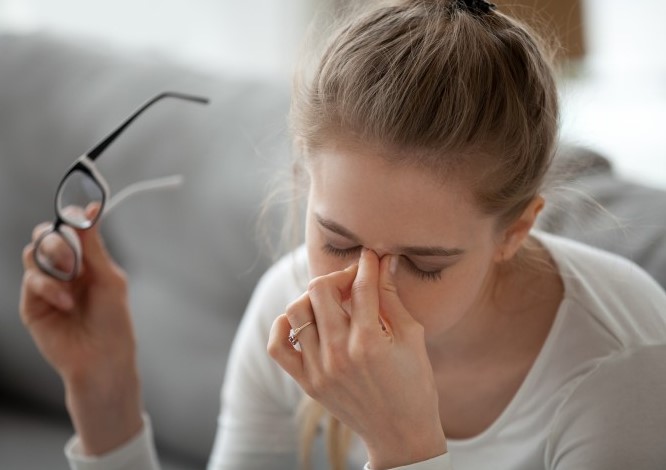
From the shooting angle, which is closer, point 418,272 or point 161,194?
point 418,272

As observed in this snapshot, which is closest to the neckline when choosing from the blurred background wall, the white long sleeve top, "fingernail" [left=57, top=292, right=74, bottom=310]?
the white long sleeve top

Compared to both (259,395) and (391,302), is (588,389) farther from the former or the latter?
→ (259,395)

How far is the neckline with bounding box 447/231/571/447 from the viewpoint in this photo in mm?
1277

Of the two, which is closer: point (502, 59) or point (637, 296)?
point (502, 59)

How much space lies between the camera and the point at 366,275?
111 cm

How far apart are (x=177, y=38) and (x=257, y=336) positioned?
2.13 m

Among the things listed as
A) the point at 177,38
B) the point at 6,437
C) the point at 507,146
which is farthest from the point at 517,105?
the point at 177,38

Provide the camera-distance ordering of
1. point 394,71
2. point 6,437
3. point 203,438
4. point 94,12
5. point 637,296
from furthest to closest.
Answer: point 94,12 < point 6,437 < point 203,438 < point 637,296 < point 394,71

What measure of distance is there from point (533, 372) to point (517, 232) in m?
0.19

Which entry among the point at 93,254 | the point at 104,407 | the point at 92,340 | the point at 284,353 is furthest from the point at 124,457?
the point at 284,353

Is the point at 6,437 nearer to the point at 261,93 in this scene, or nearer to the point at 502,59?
the point at 261,93

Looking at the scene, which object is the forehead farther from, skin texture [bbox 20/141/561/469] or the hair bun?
the hair bun

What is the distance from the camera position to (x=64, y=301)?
1.44 metres

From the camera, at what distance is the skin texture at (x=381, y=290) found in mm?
1108
